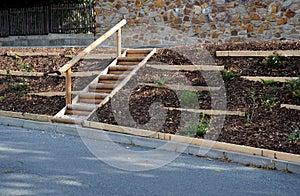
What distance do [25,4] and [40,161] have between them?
1556 cm

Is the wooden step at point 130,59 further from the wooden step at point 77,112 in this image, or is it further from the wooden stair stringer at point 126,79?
the wooden step at point 77,112

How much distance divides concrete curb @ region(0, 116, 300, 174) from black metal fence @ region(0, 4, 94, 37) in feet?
27.4

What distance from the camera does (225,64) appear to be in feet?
28.9

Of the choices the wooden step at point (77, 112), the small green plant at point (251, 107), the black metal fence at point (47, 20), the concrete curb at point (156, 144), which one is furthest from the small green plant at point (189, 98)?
the black metal fence at point (47, 20)

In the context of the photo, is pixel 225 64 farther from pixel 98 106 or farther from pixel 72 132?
pixel 72 132

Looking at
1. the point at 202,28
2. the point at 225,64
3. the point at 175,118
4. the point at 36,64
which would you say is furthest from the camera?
the point at 202,28

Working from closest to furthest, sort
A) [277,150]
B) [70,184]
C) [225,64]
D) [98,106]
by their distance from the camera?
[70,184] → [277,150] → [98,106] → [225,64]

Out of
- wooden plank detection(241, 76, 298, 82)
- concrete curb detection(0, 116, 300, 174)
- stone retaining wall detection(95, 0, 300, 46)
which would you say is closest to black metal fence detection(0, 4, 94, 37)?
stone retaining wall detection(95, 0, 300, 46)

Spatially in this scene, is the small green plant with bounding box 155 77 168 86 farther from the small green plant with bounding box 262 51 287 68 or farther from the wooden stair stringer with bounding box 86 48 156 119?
the small green plant with bounding box 262 51 287 68

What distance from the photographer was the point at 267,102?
7.16m

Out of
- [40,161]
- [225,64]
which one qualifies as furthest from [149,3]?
[40,161]

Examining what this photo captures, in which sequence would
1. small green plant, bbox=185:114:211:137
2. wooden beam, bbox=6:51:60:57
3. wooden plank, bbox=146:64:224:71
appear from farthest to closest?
wooden beam, bbox=6:51:60:57
wooden plank, bbox=146:64:224:71
small green plant, bbox=185:114:211:137

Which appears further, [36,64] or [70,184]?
[36,64]

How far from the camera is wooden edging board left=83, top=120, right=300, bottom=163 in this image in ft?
18.0
